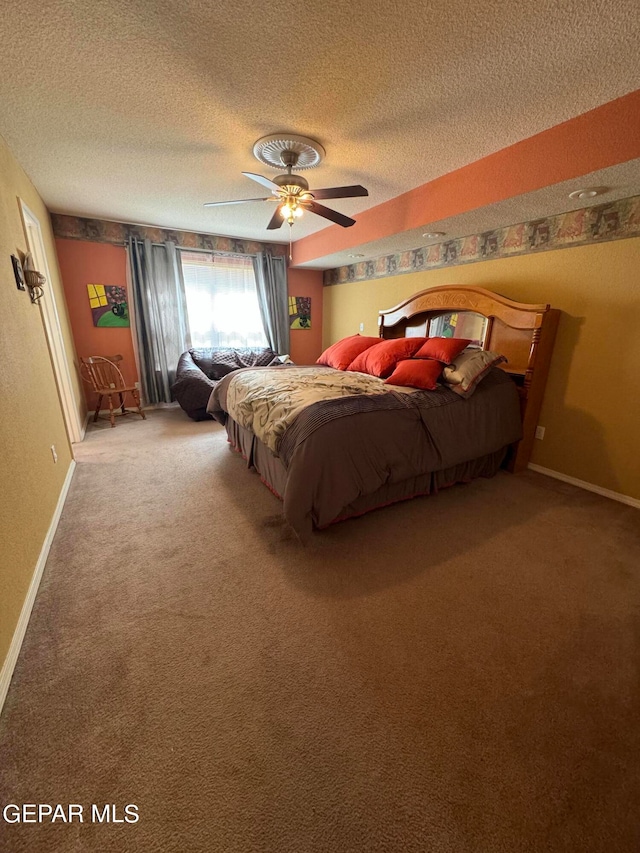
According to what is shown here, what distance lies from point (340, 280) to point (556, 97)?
147 inches

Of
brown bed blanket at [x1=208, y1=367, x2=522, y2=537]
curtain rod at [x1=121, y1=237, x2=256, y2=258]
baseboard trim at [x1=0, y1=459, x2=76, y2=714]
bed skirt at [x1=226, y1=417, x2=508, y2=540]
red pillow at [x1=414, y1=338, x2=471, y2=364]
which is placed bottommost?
baseboard trim at [x1=0, y1=459, x2=76, y2=714]

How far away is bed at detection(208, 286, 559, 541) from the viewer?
1.89 m

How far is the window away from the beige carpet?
350cm

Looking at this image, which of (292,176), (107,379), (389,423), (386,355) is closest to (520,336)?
(386,355)

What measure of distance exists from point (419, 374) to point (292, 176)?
1.76m

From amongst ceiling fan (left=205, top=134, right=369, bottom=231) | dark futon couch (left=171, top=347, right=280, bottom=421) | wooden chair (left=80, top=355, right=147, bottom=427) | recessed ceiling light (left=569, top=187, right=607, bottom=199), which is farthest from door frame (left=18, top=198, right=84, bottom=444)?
recessed ceiling light (left=569, top=187, right=607, bottom=199)

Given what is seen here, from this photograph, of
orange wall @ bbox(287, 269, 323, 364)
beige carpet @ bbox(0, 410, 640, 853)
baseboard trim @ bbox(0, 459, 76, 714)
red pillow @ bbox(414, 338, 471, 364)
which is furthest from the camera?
orange wall @ bbox(287, 269, 323, 364)

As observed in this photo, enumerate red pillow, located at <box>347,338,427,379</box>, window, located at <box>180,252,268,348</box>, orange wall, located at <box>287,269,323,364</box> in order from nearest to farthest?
red pillow, located at <box>347,338,427,379</box> → window, located at <box>180,252,268,348</box> → orange wall, located at <box>287,269,323,364</box>

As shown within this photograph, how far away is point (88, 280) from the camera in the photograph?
13.6 feet

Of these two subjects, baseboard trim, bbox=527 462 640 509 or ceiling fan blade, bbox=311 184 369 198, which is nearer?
ceiling fan blade, bbox=311 184 369 198

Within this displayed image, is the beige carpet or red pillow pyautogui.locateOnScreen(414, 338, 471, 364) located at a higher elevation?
red pillow pyautogui.locateOnScreen(414, 338, 471, 364)

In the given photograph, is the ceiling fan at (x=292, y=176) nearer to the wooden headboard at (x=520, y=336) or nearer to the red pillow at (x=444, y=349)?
the red pillow at (x=444, y=349)

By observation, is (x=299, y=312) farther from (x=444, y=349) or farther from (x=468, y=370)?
(x=468, y=370)

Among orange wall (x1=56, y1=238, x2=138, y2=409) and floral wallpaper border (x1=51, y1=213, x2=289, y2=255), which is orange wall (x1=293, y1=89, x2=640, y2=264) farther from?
orange wall (x1=56, y1=238, x2=138, y2=409)
